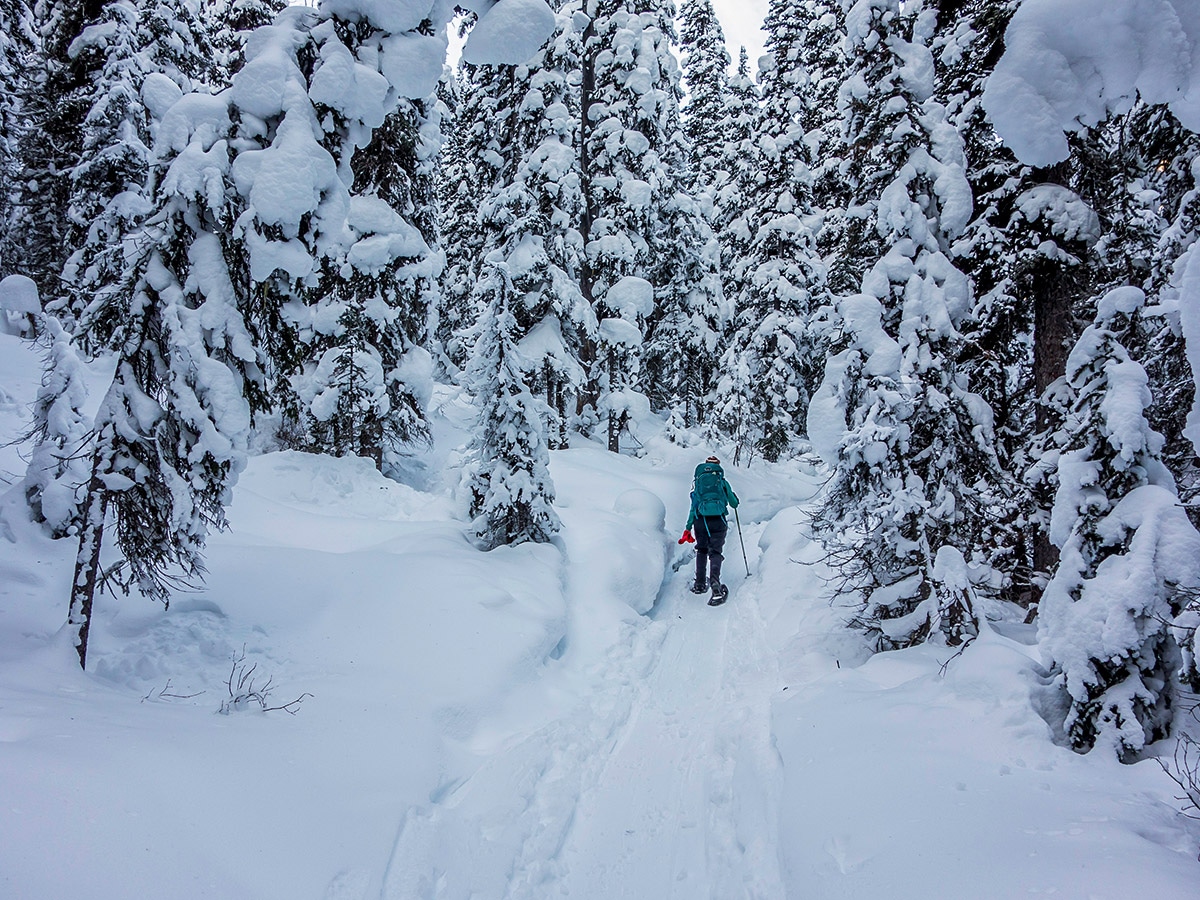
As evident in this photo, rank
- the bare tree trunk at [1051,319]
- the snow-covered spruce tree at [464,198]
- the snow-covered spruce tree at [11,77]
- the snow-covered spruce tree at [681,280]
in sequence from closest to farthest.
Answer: the bare tree trunk at [1051,319] → the snow-covered spruce tree at [11,77] → the snow-covered spruce tree at [464,198] → the snow-covered spruce tree at [681,280]

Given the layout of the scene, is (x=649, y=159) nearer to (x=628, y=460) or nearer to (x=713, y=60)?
(x=628, y=460)

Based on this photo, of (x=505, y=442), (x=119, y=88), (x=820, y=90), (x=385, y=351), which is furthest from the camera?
(x=820, y=90)

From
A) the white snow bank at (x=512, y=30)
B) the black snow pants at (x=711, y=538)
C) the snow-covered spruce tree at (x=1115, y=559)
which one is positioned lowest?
the black snow pants at (x=711, y=538)

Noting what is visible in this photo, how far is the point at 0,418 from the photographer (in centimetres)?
1077

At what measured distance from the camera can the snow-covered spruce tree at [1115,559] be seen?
380 cm

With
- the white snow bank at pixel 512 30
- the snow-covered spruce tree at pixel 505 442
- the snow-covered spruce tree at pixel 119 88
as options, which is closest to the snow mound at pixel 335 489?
the snow-covered spruce tree at pixel 505 442

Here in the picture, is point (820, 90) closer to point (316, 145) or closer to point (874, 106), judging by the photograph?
point (874, 106)

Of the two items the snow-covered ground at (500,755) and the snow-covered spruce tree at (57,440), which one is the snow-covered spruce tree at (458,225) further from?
the snow-covered ground at (500,755)

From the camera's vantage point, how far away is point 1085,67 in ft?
8.97

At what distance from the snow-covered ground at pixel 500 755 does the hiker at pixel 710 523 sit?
2.52 metres

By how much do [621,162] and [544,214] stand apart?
333 cm

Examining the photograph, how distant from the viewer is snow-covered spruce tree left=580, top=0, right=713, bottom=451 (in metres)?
15.9

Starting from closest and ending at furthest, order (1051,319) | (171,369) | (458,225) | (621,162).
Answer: (171,369), (1051,319), (621,162), (458,225)

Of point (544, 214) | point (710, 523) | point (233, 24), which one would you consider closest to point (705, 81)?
point (544, 214)
